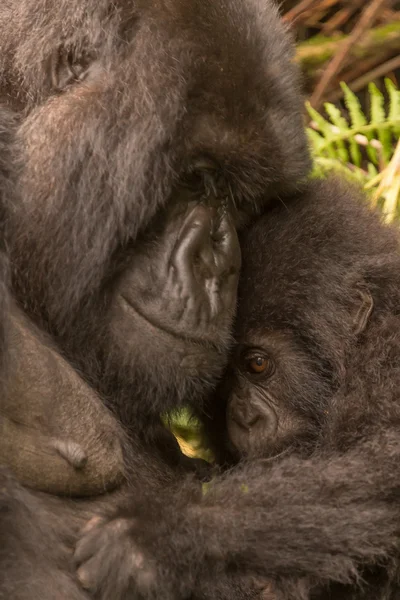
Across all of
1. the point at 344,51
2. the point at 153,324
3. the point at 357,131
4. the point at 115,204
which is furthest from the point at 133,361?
the point at 344,51

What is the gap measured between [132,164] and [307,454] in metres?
0.87

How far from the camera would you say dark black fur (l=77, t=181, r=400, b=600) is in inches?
89.4

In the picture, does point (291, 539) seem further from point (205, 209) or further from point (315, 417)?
point (205, 209)

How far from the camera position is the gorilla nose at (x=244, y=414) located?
276cm

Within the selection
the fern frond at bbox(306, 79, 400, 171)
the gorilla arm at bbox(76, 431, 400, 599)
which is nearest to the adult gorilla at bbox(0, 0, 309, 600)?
the gorilla arm at bbox(76, 431, 400, 599)

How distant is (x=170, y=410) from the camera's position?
2.67 m

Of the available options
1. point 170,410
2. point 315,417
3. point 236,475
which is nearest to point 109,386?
point 170,410

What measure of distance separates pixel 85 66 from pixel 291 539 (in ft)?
3.98

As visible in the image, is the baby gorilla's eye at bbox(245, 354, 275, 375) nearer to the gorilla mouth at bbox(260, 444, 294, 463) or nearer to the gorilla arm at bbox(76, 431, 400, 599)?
the gorilla mouth at bbox(260, 444, 294, 463)

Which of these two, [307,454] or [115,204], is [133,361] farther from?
[307,454]

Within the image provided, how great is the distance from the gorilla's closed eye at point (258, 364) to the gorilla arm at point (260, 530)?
1.14 feet

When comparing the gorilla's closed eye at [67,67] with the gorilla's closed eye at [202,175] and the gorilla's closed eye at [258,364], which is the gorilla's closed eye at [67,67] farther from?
the gorilla's closed eye at [258,364]

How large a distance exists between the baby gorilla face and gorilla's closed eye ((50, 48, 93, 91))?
2.72 feet

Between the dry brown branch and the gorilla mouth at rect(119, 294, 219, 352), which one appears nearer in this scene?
the gorilla mouth at rect(119, 294, 219, 352)
